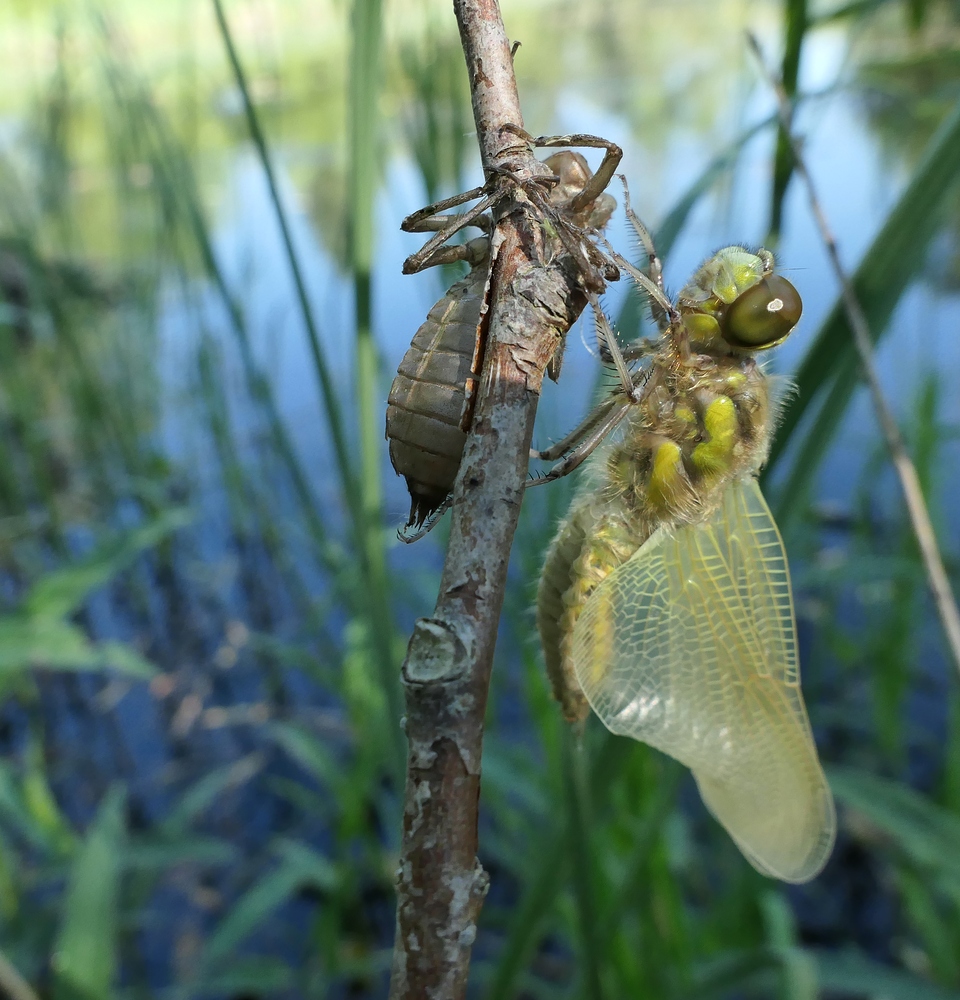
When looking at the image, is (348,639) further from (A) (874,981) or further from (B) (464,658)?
(B) (464,658)

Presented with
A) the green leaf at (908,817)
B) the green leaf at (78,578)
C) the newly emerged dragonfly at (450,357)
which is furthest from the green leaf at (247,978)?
the newly emerged dragonfly at (450,357)

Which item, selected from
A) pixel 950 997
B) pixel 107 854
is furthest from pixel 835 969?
pixel 107 854

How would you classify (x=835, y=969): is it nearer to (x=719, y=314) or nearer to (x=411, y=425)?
(x=719, y=314)

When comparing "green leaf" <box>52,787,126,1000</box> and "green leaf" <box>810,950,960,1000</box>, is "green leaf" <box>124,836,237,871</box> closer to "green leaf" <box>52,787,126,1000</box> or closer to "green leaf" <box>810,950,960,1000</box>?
"green leaf" <box>52,787,126,1000</box>

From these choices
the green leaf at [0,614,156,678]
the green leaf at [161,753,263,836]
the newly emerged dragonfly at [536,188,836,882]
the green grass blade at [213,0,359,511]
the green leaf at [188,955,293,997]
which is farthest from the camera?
the green leaf at [161,753,263,836]

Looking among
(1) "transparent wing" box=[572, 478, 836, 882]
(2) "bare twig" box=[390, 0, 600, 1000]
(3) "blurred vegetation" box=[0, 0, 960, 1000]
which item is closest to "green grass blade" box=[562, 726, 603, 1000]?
(3) "blurred vegetation" box=[0, 0, 960, 1000]

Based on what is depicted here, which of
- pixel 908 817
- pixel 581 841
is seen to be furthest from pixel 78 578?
pixel 908 817
